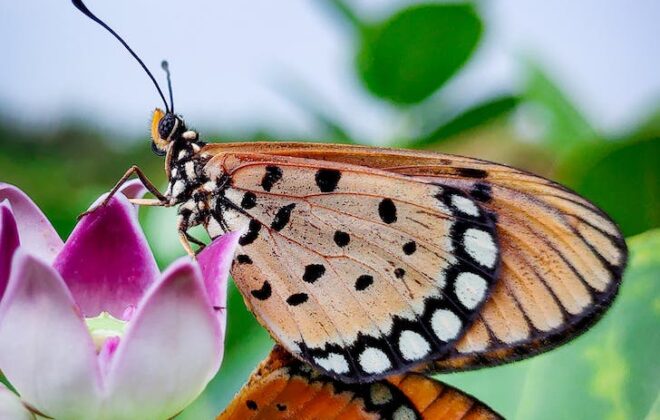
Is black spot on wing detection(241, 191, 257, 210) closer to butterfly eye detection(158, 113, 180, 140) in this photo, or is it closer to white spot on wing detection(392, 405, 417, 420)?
butterfly eye detection(158, 113, 180, 140)

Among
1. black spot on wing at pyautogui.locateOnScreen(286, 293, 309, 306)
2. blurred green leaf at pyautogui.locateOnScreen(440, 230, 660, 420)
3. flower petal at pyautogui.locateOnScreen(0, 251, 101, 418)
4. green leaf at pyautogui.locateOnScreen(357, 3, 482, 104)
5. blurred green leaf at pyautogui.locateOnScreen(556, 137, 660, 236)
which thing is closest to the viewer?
flower petal at pyautogui.locateOnScreen(0, 251, 101, 418)

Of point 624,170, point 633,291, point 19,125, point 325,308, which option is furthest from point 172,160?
point 19,125

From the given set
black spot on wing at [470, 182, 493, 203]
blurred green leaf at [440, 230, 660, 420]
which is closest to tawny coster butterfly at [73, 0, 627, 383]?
black spot on wing at [470, 182, 493, 203]

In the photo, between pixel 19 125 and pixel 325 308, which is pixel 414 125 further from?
pixel 19 125

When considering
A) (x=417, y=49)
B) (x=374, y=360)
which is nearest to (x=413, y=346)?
(x=374, y=360)

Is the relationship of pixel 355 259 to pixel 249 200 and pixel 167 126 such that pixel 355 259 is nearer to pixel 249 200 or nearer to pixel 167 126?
pixel 249 200
